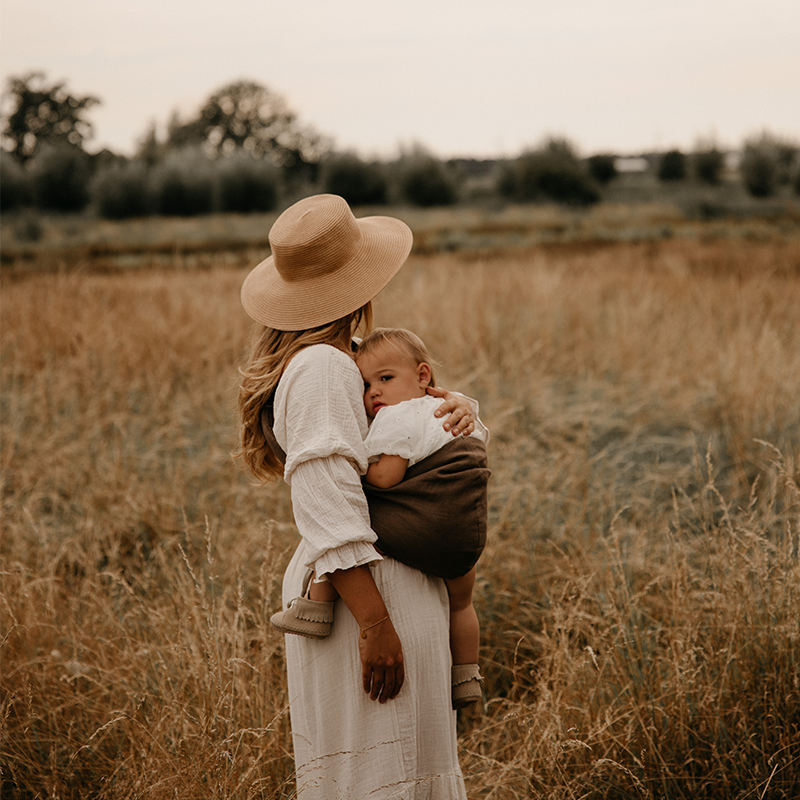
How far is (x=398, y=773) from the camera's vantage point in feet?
4.72

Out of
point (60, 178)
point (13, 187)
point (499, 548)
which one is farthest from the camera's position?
point (60, 178)

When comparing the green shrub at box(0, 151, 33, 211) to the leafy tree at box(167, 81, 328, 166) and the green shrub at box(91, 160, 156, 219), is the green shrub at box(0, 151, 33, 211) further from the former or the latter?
the leafy tree at box(167, 81, 328, 166)

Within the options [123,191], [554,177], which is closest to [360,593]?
[123,191]

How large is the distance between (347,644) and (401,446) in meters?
0.42

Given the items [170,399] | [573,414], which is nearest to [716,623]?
[573,414]

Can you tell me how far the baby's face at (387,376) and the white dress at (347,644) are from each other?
0.26ft

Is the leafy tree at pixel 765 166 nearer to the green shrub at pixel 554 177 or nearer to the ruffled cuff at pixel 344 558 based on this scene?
the green shrub at pixel 554 177

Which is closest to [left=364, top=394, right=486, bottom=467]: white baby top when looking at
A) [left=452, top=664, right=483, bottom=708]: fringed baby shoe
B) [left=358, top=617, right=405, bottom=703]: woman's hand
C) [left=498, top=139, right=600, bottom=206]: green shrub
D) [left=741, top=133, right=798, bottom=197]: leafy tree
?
[left=358, top=617, right=405, bottom=703]: woman's hand

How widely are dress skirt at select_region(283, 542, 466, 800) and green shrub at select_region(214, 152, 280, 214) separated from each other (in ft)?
85.6

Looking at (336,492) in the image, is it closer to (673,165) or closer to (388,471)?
(388,471)

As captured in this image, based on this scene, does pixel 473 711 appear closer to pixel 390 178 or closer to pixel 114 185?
pixel 114 185

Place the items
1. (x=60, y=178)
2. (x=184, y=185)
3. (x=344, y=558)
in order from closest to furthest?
1. (x=344, y=558)
2. (x=60, y=178)
3. (x=184, y=185)

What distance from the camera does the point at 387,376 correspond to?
5.02 feet

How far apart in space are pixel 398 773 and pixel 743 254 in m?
14.7
